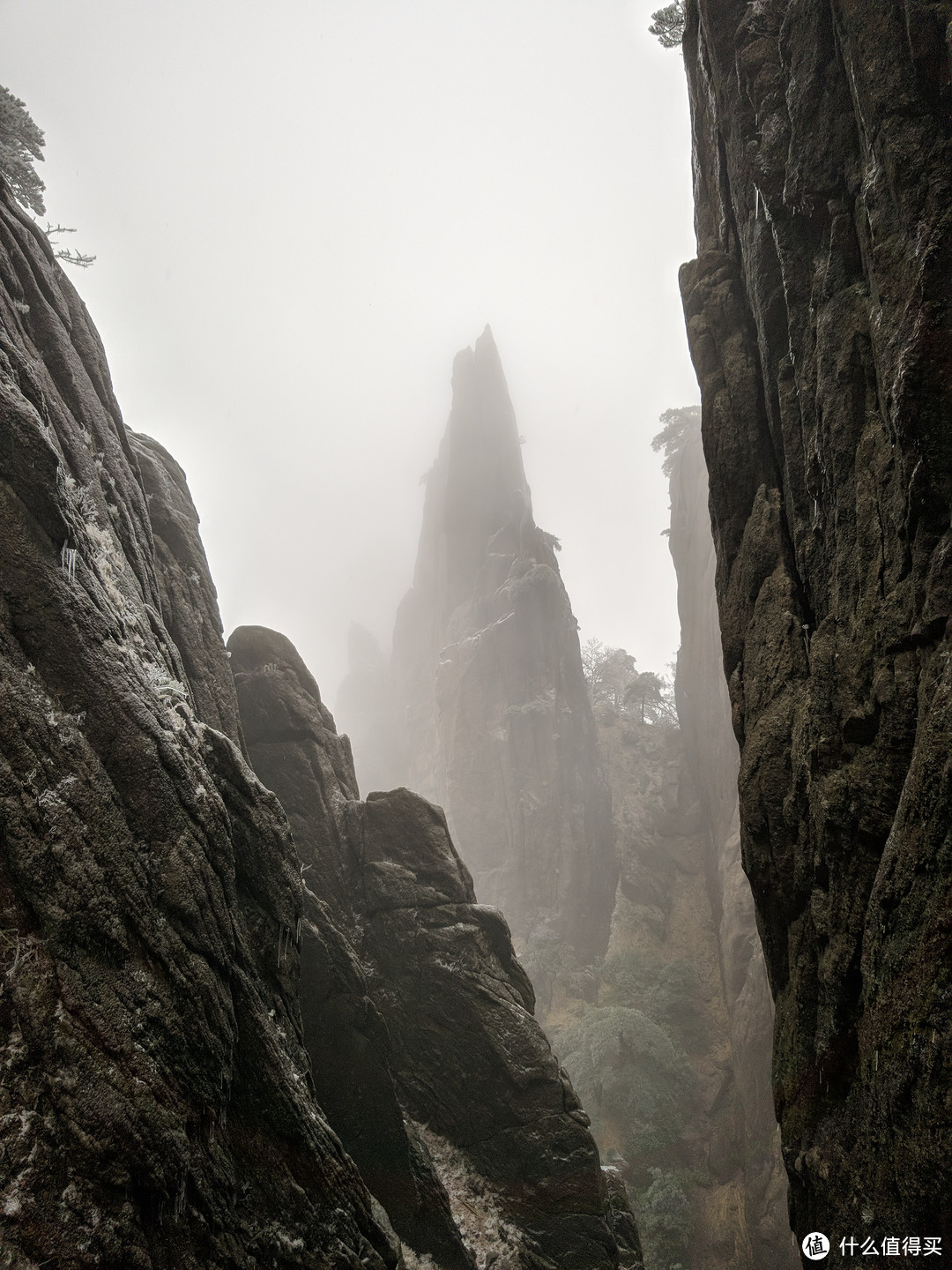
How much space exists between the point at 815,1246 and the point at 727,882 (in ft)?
79.0

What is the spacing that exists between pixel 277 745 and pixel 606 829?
1052 inches

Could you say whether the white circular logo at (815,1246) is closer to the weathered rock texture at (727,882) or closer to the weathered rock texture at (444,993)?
the weathered rock texture at (444,993)

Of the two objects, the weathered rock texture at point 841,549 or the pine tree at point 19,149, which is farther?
the pine tree at point 19,149

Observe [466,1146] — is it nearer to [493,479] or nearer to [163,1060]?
[163,1060]

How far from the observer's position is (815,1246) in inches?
257

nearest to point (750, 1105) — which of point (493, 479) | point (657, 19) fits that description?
point (657, 19)

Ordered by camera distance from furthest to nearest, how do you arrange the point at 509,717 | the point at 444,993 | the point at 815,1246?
the point at 509,717 < the point at 444,993 < the point at 815,1246

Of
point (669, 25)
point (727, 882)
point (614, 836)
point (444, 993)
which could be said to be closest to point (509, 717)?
point (614, 836)

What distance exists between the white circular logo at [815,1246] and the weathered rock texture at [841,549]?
127 millimetres

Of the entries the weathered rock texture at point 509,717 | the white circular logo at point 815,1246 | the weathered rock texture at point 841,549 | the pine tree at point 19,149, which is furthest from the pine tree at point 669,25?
the weathered rock texture at point 509,717

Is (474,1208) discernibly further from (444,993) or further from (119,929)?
(119,929)

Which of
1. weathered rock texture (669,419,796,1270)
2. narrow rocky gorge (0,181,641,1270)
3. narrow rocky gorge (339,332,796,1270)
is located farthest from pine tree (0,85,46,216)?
weathered rock texture (669,419,796,1270)

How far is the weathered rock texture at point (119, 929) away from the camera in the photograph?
16.1ft

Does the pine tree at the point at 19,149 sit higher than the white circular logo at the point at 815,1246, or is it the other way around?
the pine tree at the point at 19,149
